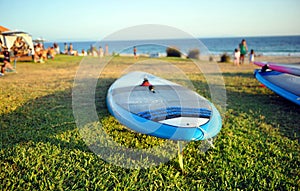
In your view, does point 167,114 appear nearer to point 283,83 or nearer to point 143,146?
point 143,146

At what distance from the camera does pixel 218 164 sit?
3.24 metres

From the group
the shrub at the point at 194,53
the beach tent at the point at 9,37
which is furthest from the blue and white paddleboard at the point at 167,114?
the beach tent at the point at 9,37

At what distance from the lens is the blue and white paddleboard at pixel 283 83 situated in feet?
17.5

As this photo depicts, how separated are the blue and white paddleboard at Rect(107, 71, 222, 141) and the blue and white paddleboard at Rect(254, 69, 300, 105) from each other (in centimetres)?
293

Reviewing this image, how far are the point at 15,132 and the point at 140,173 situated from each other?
2.64m

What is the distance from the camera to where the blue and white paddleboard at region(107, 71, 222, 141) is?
9.19 feet

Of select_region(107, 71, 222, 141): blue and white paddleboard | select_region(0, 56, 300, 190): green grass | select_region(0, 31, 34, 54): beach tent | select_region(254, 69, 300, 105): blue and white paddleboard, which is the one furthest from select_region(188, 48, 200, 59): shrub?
select_region(0, 31, 34, 54): beach tent

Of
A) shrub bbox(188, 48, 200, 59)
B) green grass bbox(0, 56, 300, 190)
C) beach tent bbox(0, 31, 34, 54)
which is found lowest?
green grass bbox(0, 56, 300, 190)

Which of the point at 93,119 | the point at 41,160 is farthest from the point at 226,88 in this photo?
the point at 41,160

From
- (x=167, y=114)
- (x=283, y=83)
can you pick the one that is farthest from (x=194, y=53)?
(x=283, y=83)

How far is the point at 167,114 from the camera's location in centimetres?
313

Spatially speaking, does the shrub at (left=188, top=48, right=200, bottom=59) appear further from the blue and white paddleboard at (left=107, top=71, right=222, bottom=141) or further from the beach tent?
the beach tent

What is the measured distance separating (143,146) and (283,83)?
4584 millimetres

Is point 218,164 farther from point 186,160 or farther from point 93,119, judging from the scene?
point 93,119
